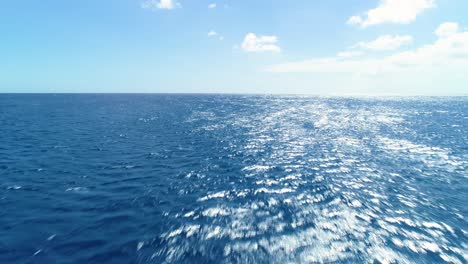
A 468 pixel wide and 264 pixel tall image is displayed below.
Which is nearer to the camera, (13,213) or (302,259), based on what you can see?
(302,259)

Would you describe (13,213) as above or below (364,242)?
above

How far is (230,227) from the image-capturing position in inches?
666

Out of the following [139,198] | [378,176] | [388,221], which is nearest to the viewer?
[388,221]

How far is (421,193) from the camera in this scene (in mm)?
23500

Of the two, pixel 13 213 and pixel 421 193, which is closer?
pixel 13 213

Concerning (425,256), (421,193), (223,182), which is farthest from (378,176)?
(223,182)

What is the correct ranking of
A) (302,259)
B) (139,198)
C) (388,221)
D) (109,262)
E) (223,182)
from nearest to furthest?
(109,262) → (302,259) → (388,221) → (139,198) → (223,182)

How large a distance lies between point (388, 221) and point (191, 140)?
34.2m

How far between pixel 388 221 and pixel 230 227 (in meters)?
13.1

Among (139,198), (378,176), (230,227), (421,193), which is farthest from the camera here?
(378,176)

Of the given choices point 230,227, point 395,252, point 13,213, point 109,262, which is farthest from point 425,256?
point 13,213

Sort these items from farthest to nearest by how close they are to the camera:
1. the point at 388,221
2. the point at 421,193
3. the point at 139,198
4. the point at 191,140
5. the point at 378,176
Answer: the point at 191,140 → the point at 378,176 → the point at 421,193 → the point at 139,198 → the point at 388,221

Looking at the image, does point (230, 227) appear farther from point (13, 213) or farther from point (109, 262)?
point (13, 213)

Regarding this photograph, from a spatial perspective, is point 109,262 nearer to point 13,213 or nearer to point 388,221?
point 13,213
